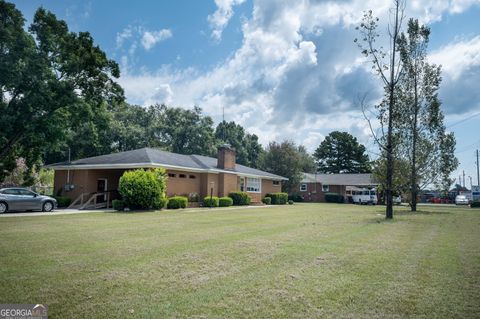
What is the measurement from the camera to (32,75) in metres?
20.1

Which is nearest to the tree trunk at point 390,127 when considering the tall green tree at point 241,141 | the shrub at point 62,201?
the shrub at point 62,201

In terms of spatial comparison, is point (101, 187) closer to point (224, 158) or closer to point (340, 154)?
point (224, 158)

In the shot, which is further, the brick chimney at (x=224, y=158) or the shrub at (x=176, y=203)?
the brick chimney at (x=224, y=158)

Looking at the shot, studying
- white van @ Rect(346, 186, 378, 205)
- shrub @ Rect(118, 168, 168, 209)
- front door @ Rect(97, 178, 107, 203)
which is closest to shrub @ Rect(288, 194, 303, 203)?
white van @ Rect(346, 186, 378, 205)

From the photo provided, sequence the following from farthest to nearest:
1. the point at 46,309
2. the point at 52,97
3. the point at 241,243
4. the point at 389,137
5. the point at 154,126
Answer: the point at 154,126 < the point at 52,97 < the point at 389,137 < the point at 241,243 < the point at 46,309

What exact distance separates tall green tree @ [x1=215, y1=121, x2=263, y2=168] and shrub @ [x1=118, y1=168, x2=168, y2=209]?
148 ft

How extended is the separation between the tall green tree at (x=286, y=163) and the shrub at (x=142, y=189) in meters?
26.9

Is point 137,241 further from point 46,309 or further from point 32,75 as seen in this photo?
point 32,75

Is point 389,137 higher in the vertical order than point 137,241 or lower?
higher

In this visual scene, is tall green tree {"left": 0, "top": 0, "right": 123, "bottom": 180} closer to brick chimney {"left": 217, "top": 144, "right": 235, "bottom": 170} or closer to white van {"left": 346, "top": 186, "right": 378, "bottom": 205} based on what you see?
brick chimney {"left": 217, "top": 144, "right": 235, "bottom": 170}

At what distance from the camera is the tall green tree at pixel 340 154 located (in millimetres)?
77250

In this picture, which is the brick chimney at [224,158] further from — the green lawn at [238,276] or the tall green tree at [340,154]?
the tall green tree at [340,154]

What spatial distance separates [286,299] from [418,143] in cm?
2558

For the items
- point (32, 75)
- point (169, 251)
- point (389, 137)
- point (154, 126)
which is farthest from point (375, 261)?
point (154, 126)
